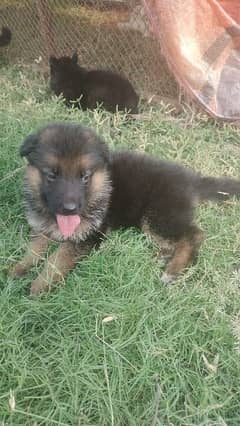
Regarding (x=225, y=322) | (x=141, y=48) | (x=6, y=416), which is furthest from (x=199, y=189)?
(x=141, y=48)

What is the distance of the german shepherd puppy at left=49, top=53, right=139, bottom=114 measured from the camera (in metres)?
5.50

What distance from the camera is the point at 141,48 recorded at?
6.14 metres

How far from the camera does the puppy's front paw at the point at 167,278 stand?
3.23 metres

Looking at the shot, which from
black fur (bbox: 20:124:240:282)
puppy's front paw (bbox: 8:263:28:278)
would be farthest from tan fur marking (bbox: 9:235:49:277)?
black fur (bbox: 20:124:240:282)

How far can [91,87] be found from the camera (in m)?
5.64

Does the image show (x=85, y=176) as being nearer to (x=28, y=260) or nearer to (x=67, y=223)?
(x=67, y=223)

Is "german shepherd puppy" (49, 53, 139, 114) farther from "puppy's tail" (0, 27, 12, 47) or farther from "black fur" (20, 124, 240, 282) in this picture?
"black fur" (20, 124, 240, 282)

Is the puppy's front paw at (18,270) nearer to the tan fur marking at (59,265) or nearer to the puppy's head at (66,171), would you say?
the tan fur marking at (59,265)

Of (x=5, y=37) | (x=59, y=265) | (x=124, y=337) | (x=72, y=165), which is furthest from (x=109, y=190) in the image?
(x=5, y=37)

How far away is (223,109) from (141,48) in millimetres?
1280

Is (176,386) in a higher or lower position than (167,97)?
higher

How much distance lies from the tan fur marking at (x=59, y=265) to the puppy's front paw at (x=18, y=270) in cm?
14

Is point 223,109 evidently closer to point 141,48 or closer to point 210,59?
point 210,59

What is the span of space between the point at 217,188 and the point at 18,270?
56.1 inches
